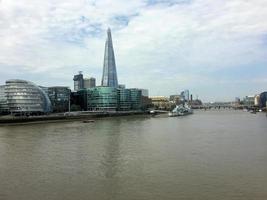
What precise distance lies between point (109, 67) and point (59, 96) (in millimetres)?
23366

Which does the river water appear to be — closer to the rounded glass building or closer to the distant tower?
the rounded glass building

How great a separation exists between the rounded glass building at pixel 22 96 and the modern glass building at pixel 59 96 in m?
32.8

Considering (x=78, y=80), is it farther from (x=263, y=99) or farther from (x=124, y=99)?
(x=263, y=99)

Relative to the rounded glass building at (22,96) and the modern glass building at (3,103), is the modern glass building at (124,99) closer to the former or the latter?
the modern glass building at (3,103)

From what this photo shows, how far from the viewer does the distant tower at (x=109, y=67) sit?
142250 mm

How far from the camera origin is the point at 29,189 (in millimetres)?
15695

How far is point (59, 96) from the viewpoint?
128000mm

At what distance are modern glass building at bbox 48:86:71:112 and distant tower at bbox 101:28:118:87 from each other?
1821 cm

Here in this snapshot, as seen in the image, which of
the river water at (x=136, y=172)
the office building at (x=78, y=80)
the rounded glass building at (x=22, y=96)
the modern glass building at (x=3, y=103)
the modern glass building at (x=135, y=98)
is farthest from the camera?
the office building at (x=78, y=80)

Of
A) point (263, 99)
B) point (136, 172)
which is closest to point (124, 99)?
point (263, 99)

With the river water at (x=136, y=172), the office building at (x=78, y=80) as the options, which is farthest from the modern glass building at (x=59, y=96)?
the river water at (x=136, y=172)

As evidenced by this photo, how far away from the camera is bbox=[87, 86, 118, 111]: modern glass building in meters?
134

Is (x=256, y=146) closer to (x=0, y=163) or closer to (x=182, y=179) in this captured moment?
(x=182, y=179)

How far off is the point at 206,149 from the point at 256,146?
3.80 meters
